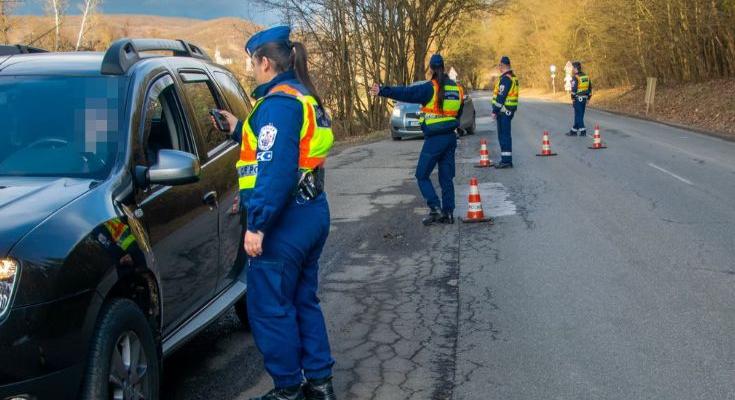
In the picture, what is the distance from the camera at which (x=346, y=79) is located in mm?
33000

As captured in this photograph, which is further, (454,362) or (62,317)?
(454,362)

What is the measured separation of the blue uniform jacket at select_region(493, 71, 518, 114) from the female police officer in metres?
11.9

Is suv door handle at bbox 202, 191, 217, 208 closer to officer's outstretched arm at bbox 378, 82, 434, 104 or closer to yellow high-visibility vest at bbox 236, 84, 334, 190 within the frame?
yellow high-visibility vest at bbox 236, 84, 334, 190

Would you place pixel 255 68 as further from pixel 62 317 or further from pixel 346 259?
pixel 346 259

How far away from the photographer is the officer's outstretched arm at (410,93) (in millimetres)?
9133

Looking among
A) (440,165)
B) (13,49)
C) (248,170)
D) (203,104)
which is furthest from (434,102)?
(248,170)

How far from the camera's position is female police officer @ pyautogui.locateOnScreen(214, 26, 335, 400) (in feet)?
13.0

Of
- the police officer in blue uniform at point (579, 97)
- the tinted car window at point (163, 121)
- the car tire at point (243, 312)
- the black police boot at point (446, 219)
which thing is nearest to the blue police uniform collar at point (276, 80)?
the tinted car window at point (163, 121)

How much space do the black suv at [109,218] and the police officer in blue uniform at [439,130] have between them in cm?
470

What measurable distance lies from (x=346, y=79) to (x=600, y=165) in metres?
18.2

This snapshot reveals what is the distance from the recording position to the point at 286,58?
4.18 meters

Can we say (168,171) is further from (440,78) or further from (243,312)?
(440,78)

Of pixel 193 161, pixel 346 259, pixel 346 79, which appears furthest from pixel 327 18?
pixel 193 161

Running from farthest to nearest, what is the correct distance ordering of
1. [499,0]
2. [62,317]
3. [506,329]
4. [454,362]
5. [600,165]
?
[499,0], [600,165], [506,329], [454,362], [62,317]
